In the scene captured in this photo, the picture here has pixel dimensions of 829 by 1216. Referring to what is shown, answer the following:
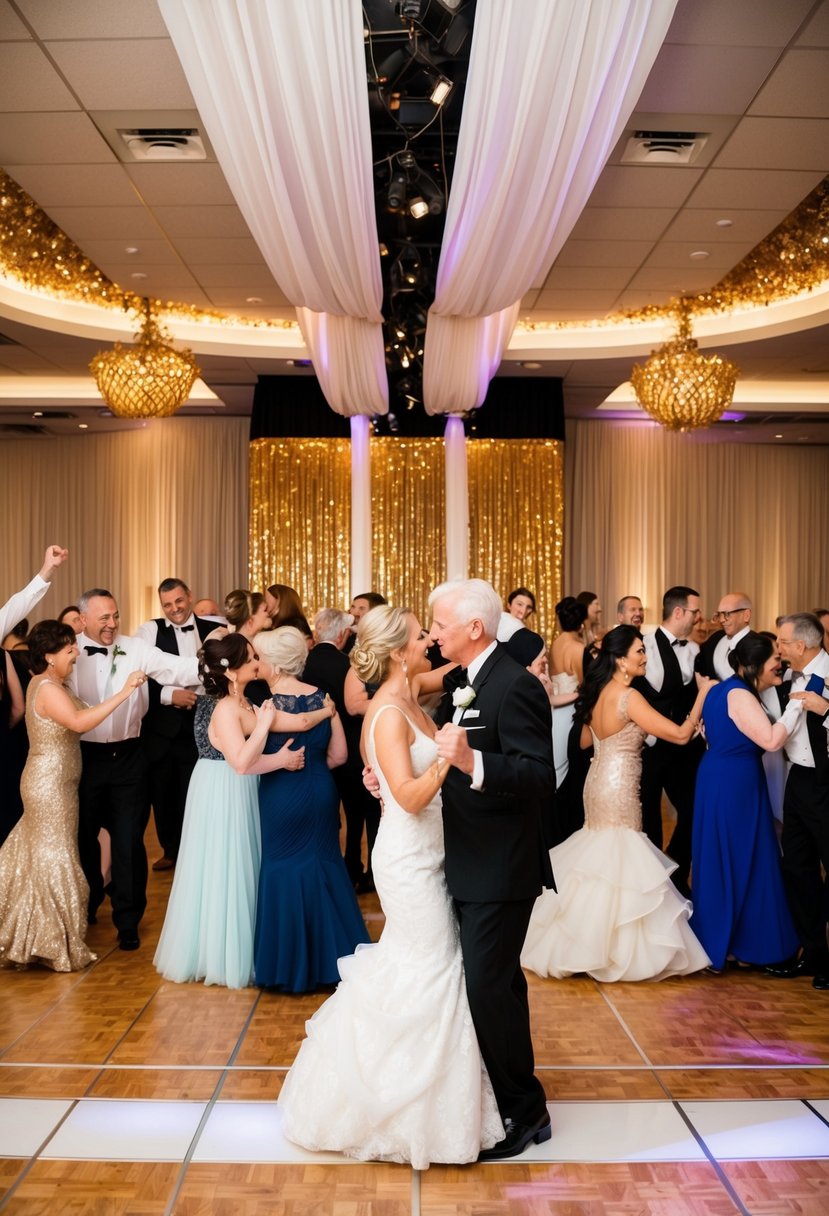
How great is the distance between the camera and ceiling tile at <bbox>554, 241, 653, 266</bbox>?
7.17 metres

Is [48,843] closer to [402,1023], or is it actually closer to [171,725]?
[171,725]

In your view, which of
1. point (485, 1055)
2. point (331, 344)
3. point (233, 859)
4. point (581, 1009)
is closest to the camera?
point (485, 1055)

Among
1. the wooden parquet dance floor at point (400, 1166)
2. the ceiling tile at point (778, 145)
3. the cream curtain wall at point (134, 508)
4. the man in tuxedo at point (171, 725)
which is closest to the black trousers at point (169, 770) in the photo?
the man in tuxedo at point (171, 725)

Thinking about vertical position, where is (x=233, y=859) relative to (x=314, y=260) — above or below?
below

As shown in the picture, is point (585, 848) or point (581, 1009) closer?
point (581, 1009)

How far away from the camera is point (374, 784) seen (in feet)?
10.9

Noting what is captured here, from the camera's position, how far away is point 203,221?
6.69 meters

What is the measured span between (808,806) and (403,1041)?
2.42 m

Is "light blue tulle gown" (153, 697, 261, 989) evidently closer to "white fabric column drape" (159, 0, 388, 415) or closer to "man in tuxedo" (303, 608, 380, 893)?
"man in tuxedo" (303, 608, 380, 893)

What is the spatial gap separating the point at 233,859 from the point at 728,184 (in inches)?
167

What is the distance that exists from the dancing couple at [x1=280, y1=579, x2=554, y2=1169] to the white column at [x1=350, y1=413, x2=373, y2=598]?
694 centimetres

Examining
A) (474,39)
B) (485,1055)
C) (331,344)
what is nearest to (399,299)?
(331,344)

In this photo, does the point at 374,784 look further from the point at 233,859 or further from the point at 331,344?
the point at 331,344

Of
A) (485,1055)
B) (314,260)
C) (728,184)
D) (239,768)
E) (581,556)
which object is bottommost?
(485,1055)
